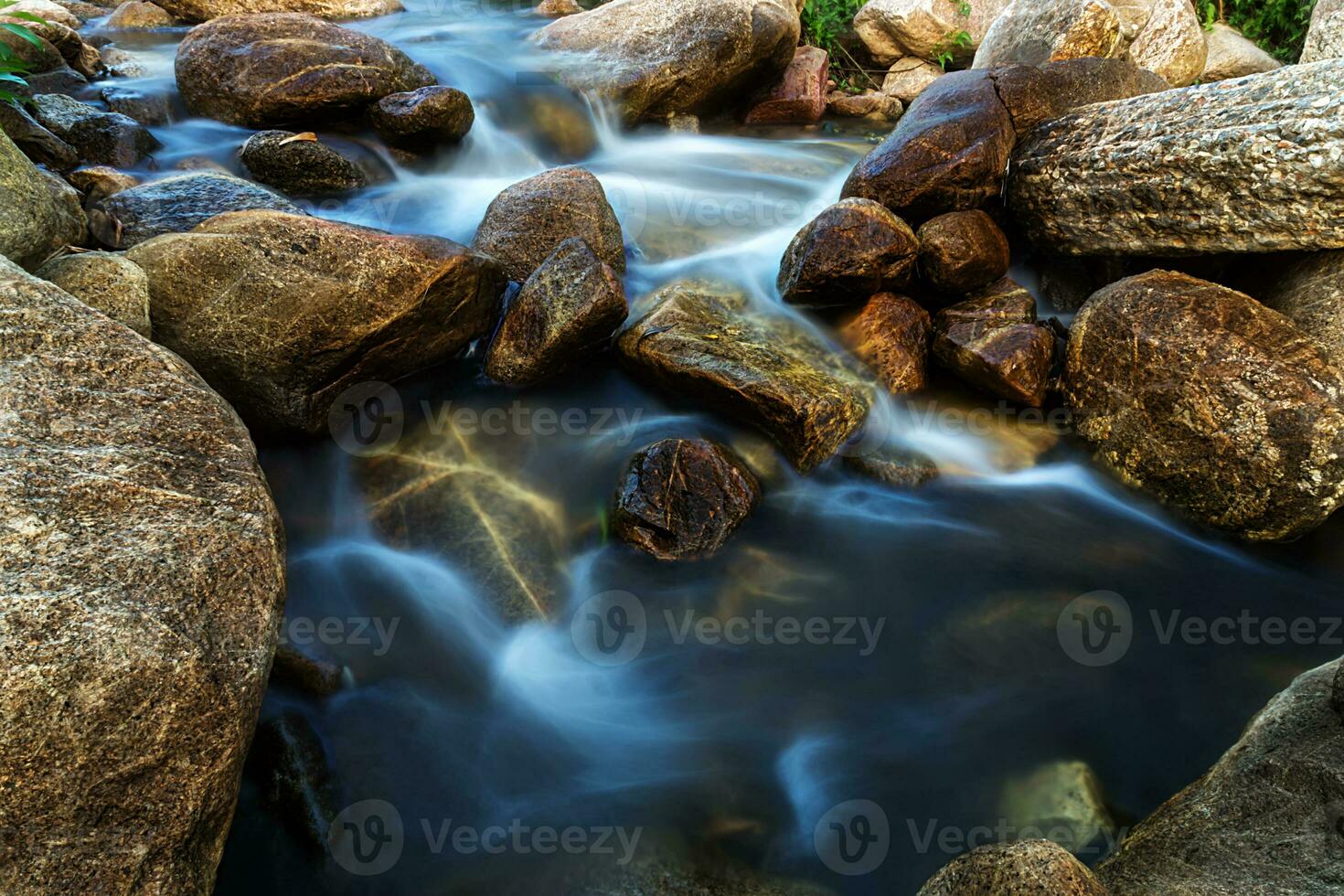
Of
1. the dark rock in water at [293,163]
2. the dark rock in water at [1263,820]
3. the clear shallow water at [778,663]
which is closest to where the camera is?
the dark rock in water at [1263,820]

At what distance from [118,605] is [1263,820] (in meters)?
3.26

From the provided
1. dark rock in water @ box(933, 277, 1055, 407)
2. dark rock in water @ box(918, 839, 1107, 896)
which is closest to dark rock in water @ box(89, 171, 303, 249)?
dark rock in water @ box(933, 277, 1055, 407)

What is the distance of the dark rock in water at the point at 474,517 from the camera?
4000 mm

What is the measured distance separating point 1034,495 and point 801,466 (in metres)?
1.32

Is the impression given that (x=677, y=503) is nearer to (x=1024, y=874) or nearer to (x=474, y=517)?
(x=474, y=517)

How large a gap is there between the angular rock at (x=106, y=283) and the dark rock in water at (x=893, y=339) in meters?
3.87

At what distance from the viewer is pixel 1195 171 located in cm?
445

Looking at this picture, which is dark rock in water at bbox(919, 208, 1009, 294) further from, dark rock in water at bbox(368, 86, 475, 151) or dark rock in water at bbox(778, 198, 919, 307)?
dark rock in water at bbox(368, 86, 475, 151)

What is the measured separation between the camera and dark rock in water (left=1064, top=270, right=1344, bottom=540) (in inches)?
158

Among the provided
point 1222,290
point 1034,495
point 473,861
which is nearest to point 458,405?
point 473,861

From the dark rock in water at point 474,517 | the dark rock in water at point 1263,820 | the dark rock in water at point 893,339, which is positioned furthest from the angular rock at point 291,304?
the dark rock in water at point 1263,820

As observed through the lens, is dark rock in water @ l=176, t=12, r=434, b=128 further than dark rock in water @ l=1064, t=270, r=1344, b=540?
Yes

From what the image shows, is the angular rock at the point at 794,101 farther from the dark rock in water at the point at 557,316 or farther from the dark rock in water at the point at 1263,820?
the dark rock in water at the point at 1263,820

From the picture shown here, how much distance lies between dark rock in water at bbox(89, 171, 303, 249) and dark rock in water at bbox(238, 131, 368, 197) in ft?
2.98
